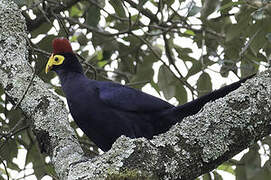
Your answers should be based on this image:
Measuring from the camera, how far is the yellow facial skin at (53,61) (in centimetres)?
389

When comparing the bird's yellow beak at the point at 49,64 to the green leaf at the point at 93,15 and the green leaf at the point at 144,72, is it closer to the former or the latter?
the green leaf at the point at 93,15

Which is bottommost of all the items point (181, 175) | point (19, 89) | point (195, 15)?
point (181, 175)

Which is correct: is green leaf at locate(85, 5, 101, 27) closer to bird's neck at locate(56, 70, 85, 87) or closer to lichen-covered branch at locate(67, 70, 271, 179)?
bird's neck at locate(56, 70, 85, 87)

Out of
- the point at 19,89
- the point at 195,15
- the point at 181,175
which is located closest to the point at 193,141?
the point at 181,175

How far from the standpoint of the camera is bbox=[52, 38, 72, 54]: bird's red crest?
389 centimetres

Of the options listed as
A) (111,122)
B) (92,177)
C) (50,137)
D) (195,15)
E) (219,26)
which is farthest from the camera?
(219,26)

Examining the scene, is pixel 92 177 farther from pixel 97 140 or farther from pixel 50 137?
pixel 97 140

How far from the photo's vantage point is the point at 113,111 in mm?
3672

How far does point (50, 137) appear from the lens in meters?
2.94

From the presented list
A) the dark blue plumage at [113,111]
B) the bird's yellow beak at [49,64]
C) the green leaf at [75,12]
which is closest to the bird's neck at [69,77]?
the dark blue plumage at [113,111]

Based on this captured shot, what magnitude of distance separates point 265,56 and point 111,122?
138cm

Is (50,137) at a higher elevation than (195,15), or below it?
below

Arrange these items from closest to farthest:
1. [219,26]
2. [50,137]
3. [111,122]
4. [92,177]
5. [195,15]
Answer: [92,177] → [50,137] → [111,122] → [195,15] → [219,26]

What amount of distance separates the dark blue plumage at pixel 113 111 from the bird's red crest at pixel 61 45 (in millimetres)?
199
